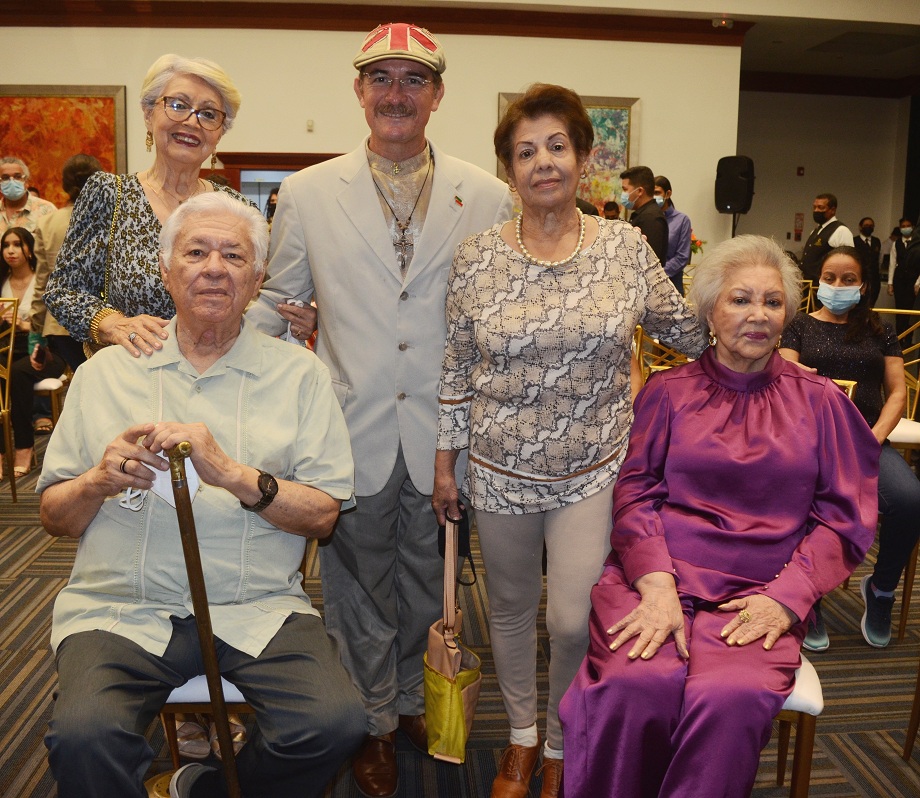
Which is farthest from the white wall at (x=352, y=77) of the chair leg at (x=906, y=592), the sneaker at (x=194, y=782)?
the sneaker at (x=194, y=782)

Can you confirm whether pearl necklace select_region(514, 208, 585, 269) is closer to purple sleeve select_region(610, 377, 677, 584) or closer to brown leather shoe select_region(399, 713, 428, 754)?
purple sleeve select_region(610, 377, 677, 584)

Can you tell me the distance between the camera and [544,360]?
6.38 ft

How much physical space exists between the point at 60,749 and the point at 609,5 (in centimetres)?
871

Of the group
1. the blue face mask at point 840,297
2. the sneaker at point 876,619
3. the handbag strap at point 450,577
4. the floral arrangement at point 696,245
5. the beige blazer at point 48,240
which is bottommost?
the sneaker at point 876,619

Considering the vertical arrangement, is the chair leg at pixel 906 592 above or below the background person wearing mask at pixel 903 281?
below

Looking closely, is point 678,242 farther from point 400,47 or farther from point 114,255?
point 114,255

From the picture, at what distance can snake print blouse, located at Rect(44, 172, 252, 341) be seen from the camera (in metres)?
2.13

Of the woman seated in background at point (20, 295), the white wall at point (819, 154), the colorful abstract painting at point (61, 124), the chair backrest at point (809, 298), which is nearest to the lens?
the woman seated in background at point (20, 295)

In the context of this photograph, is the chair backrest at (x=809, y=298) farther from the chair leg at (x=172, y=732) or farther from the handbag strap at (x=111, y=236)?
the chair leg at (x=172, y=732)

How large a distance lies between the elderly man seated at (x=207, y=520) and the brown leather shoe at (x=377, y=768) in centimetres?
55

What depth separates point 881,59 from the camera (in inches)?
477

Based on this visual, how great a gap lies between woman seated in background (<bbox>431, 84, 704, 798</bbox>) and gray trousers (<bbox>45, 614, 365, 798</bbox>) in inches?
21.9

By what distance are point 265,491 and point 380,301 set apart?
2.13ft

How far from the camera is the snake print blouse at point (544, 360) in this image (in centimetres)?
194
